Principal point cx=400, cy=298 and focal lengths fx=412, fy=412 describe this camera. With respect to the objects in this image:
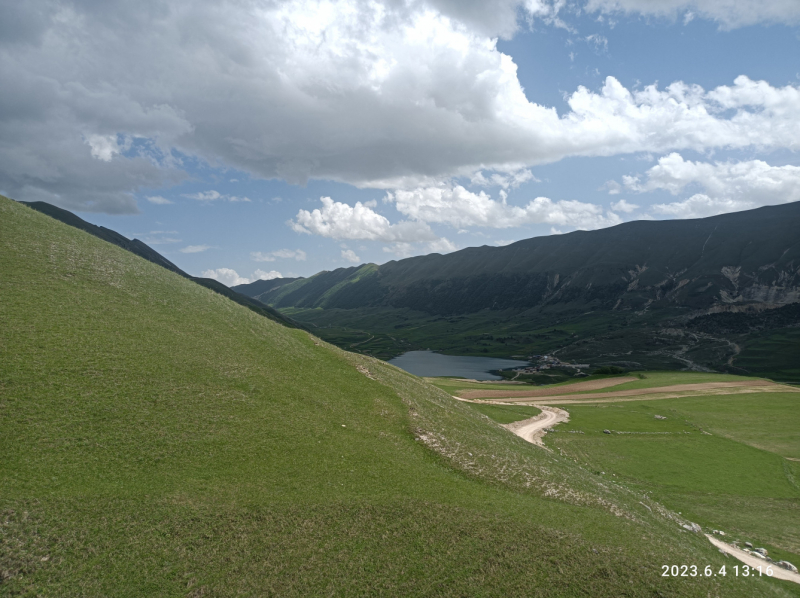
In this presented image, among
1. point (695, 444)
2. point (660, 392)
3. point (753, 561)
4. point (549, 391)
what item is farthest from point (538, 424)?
point (660, 392)

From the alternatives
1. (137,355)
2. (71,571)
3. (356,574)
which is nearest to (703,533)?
(356,574)

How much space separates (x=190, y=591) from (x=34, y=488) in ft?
37.7

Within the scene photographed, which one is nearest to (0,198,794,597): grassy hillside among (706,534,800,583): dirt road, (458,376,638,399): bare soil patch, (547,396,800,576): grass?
(706,534,800,583): dirt road

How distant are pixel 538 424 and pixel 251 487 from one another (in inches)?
2356

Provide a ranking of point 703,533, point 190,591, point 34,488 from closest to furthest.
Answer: point 190,591 → point 34,488 → point 703,533

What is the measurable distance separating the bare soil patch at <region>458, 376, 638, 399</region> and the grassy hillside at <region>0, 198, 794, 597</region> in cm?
5650

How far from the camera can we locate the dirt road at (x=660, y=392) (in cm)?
10125

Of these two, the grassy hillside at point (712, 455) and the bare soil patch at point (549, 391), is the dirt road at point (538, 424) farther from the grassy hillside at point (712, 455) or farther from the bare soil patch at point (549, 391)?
the bare soil patch at point (549, 391)

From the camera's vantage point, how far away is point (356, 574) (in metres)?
20.7

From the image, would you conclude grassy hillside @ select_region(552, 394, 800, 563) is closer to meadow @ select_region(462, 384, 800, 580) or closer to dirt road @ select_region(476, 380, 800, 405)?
meadow @ select_region(462, 384, 800, 580)

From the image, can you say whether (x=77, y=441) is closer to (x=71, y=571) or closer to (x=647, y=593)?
(x=71, y=571)

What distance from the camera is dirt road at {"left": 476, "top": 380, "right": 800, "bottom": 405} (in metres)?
101

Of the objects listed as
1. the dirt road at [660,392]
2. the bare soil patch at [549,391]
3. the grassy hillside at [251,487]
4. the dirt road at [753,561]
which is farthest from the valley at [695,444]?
the grassy hillside at [251,487]

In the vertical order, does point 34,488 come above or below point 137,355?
below
